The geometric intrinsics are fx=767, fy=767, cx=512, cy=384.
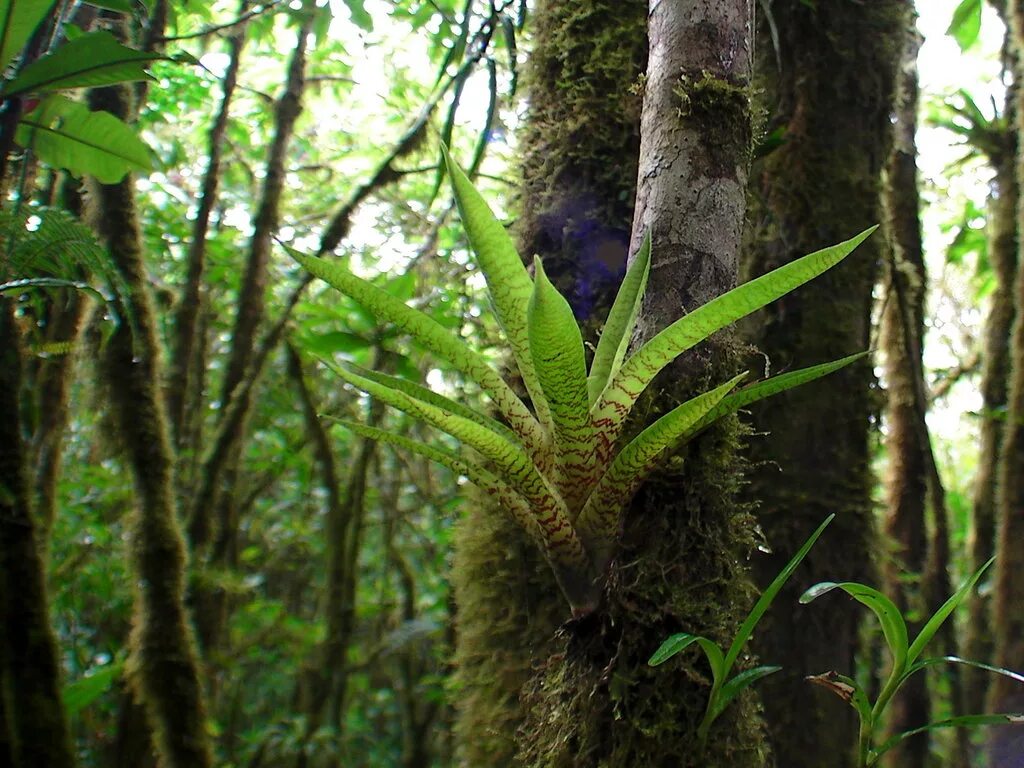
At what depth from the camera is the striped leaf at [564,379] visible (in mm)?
728

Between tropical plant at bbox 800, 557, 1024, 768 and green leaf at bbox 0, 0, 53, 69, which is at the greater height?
green leaf at bbox 0, 0, 53, 69

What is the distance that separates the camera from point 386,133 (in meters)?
4.45

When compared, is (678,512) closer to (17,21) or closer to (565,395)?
(565,395)

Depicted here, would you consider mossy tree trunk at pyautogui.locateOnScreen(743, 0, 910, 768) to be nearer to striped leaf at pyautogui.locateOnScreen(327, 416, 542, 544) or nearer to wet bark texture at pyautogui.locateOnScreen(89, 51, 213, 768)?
striped leaf at pyautogui.locateOnScreen(327, 416, 542, 544)

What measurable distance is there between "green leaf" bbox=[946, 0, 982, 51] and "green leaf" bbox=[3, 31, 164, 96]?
93.9 inches

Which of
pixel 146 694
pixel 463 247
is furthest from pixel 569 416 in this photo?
pixel 463 247

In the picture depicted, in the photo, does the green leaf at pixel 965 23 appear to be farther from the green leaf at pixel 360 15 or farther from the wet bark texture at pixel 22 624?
the wet bark texture at pixel 22 624

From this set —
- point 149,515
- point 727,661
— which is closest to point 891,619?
point 727,661

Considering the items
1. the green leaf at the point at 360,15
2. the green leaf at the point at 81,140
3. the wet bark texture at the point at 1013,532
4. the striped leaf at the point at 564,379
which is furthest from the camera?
the wet bark texture at the point at 1013,532

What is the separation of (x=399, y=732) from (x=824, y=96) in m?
→ 5.48

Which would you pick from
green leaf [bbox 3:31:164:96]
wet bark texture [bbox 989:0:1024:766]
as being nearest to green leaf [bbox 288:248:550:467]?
green leaf [bbox 3:31:164:96]

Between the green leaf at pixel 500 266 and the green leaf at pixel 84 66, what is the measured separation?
0.80m

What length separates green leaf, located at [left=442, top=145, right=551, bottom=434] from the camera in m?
0.84

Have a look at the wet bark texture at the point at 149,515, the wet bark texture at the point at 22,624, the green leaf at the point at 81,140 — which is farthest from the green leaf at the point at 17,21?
the wet bark texture at the point at 149,515
